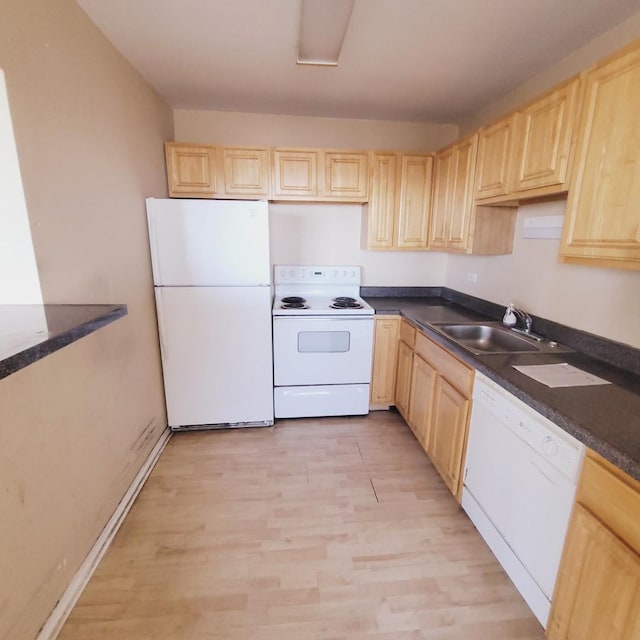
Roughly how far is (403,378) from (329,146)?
2.07 metres

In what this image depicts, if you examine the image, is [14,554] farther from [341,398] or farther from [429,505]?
[341,398]

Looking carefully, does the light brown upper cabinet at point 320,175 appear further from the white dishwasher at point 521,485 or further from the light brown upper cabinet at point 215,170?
the white dishwasher at point 521,485

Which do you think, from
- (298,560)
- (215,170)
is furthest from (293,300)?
(298,560)

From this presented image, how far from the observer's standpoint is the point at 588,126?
133cm

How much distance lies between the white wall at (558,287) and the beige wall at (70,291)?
2418 millimetres

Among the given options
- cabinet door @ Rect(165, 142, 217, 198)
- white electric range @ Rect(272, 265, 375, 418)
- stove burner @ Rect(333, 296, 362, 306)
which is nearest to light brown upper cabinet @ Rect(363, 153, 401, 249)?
stove burner @ Rect(333, 296, 362, 306)

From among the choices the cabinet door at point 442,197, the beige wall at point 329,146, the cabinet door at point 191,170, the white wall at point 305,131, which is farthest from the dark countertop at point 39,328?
the cabinet door at point 442,197

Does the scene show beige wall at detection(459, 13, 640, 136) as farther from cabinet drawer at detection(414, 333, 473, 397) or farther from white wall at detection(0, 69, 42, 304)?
white wall at detection(0, 69, 42, 304)

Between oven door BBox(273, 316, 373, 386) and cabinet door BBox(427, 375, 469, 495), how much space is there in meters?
0.76

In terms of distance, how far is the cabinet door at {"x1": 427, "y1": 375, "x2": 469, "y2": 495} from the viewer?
1.78 m

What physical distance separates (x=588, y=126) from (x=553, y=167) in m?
0.20

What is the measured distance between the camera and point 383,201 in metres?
2.78

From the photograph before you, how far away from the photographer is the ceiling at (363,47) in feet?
4.97

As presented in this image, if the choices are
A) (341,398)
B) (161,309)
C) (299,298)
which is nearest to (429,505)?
(341,398)
